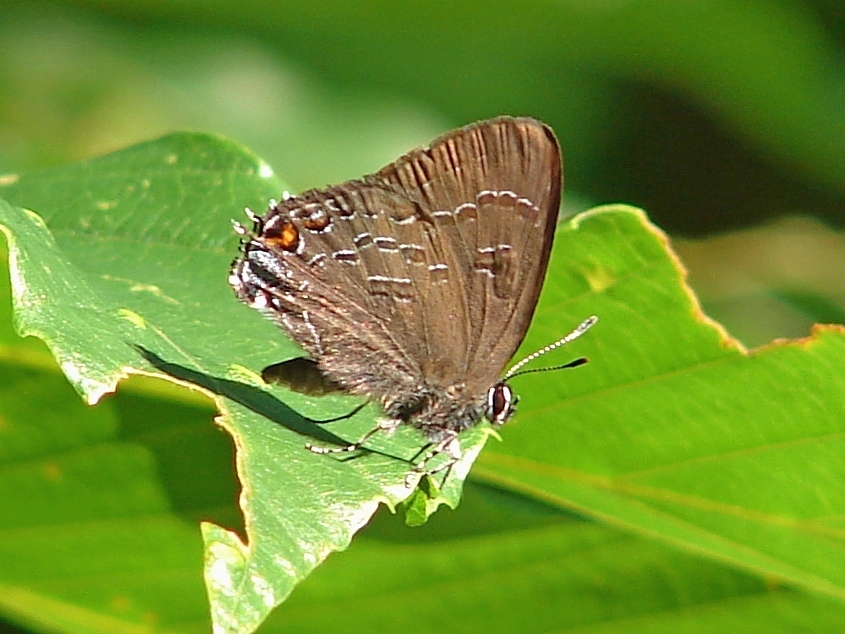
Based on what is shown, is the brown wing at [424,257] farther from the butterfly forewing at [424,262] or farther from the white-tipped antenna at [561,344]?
the white-tipped antenna at [561,344]

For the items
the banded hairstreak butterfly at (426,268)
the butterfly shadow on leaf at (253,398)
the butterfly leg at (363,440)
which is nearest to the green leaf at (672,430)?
the banded hairstreak butterfly at (426,268)

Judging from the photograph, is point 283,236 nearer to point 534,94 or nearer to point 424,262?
point 424,262

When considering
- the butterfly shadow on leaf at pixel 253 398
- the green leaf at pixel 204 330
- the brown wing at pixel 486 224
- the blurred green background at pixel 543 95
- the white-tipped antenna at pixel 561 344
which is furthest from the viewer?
the blurred green background at pixel 543 95

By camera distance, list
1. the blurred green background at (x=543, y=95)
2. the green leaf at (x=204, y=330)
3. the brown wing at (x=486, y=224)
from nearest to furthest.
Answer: the green leaf at (x=204, y=330) < the brown wing at (x=486, y=224) < the blurred green background at (x=543, y=95)

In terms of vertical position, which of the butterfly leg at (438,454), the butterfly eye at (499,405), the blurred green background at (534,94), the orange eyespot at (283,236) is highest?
the orange eyespot at (283,236)

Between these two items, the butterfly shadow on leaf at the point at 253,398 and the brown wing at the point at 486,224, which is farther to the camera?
the brown wing at the point at 486,224

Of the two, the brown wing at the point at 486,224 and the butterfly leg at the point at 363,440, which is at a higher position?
the brown wing at the point at 486,224

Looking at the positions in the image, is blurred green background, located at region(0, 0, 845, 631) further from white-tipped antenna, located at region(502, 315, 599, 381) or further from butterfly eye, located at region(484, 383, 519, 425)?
butterfly eye, located at region(484, 383, 519, 425)
